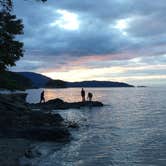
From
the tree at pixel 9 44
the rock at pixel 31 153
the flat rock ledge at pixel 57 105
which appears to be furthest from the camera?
the flat rock ledge at pixel 57 105

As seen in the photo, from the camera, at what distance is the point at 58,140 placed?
28203 millimetres

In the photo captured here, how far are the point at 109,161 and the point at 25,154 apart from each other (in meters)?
4.55

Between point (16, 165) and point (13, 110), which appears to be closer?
point (16, 165)

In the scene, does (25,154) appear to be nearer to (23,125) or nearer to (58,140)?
(58,140)

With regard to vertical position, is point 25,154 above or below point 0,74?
below

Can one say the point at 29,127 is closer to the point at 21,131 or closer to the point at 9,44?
the point at 21,131

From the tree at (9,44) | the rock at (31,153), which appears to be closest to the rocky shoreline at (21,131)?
the rock at (31,153)

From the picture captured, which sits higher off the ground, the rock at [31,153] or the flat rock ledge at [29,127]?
the flat rock ledge at [29,127]

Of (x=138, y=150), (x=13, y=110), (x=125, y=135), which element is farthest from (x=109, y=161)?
(x=13, y=110)

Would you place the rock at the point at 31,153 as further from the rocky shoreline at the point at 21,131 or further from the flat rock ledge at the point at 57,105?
the flat rock ledge at the point at 57,105

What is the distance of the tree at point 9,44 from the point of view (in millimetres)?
27377

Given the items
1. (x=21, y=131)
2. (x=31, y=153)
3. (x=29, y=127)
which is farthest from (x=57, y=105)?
(x=31, y=153)

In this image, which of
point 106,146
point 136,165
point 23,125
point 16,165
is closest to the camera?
point 16,165

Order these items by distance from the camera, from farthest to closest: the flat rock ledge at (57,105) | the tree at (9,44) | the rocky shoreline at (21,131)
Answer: the flat rock ledge at (57,105) → the tree at (9,44) → the rocky shoreline at (21,131)
